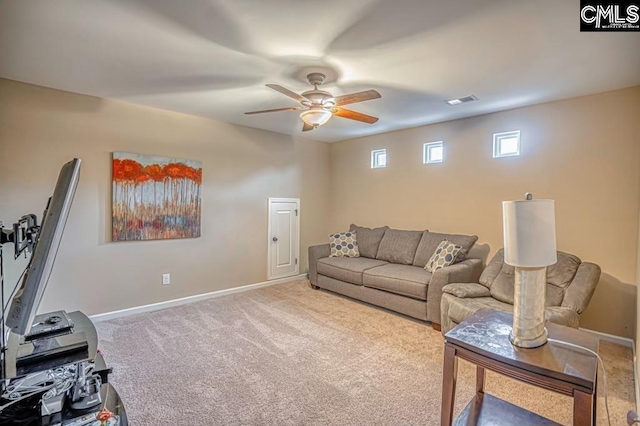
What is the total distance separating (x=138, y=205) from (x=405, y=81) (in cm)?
325

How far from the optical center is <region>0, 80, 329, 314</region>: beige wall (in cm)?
317

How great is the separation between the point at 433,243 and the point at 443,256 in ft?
1.47

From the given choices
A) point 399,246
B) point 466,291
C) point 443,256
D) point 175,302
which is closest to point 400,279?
point 443,256

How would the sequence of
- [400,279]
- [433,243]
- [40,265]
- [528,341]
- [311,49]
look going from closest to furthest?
[40,265] → [528,341] → [311,49] → [400,279] → [433,243]

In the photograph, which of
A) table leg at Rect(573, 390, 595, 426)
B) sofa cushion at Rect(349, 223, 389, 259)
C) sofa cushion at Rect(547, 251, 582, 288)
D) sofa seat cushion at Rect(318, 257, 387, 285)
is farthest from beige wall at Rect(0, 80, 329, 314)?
table leg at Rect(573, 390, 595, 426)

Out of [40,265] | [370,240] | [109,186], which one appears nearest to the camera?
[40,265]

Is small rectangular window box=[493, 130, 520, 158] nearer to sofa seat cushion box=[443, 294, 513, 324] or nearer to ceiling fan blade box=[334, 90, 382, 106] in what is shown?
sofa seat cushion box=[443, 294, 513, 324]

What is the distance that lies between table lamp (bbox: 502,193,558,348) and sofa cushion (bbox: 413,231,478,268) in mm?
2440

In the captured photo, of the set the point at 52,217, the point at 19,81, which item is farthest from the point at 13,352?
the point at 19,81

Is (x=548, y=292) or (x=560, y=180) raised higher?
(x=560, y=180)

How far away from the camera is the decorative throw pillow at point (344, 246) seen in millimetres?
5070

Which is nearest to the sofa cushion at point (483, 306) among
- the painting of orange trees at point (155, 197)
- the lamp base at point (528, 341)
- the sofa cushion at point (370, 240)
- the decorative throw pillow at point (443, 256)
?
the decorative throw pillow at point (443, 256)

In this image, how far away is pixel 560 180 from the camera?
353cm

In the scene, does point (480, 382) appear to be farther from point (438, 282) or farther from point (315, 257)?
point (315, 257)
